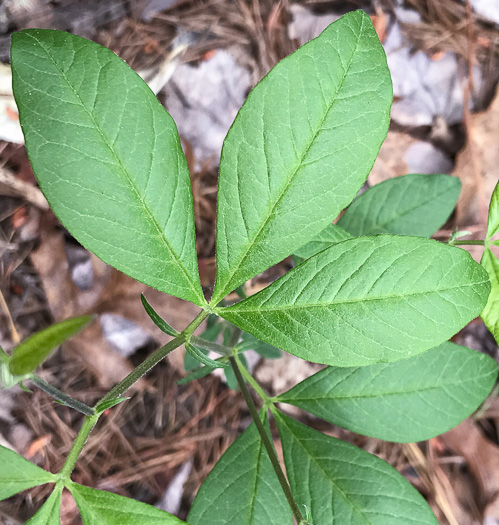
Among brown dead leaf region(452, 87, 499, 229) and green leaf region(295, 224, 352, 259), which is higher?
green leaf region(295, 224, 352, 259)

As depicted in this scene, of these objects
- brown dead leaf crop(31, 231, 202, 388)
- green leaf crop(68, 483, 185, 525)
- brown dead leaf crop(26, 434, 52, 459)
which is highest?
green leaf crop(68, 483, 185, 525)

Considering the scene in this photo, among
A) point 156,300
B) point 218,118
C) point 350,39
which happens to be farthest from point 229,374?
Answer: point 218,118

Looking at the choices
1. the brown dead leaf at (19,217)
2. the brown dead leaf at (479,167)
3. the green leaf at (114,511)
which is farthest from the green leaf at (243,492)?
the brown dead leaf at (479,167)

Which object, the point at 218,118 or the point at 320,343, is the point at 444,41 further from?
the point at 320,343

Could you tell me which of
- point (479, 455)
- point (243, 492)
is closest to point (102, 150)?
point (243, 492)

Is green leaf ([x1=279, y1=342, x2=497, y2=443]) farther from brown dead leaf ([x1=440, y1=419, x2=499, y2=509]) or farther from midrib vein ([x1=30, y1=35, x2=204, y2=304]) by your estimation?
brown dead leaf ([x1=440, y1=419, x2=499, y2=509])

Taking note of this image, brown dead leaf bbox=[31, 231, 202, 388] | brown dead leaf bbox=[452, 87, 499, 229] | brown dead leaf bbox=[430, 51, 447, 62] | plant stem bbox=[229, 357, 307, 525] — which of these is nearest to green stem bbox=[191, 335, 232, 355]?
plant stem bbox=[229, 357, 307, 525]

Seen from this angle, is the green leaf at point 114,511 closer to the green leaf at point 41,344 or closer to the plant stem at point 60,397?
the plant stem at point 60,397
